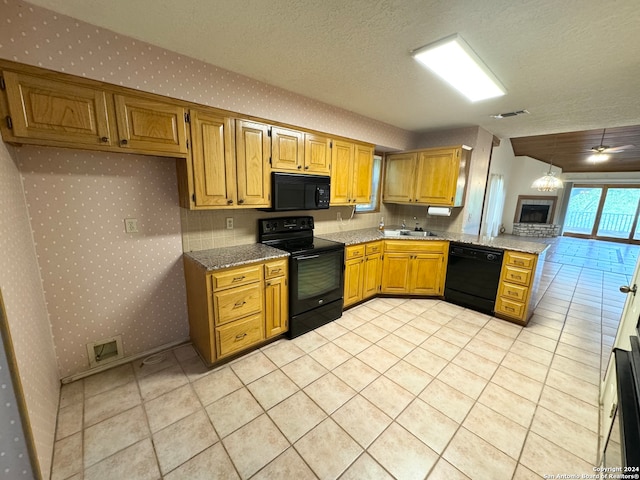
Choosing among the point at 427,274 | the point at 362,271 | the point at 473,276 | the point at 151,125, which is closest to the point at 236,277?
the point at 151,125

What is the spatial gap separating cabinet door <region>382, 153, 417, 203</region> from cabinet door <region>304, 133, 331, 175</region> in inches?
60.4

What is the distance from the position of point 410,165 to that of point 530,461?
3.45 meters

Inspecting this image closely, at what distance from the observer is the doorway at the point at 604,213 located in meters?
8.65

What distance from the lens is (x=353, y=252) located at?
318 cm

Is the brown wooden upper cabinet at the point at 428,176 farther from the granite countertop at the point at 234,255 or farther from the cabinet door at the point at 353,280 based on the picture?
the granite countertop at the point at 234,255

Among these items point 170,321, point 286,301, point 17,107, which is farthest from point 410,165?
point 17,107

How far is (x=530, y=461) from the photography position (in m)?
1.49

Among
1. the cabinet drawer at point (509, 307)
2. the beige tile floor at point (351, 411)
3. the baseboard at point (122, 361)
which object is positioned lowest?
the beige tile floor at point (351, 411)

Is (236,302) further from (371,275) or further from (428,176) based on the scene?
(428,176)

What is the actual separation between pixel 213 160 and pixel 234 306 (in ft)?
4.19

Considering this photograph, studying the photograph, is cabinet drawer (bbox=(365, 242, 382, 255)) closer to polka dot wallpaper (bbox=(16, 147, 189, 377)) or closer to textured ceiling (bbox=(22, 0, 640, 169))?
textured ceiling (bbox=(22, 0, 640, 169))

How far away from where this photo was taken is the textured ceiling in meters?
1.44

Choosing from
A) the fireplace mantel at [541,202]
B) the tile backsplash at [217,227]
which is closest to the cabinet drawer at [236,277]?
the tile backsplash at [217,227]

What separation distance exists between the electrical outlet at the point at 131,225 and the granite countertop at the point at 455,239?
2.03 m
